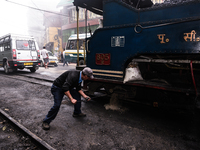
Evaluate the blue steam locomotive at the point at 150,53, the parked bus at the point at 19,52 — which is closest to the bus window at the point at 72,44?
the parked bus at the point at 19,52

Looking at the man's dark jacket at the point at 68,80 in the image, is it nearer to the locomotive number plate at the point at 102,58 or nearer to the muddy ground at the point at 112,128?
the muddy ground at the point at 112,128

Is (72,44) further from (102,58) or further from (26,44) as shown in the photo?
(102,58)

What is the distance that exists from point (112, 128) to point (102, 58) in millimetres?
1893

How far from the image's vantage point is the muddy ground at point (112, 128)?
2.64 metres

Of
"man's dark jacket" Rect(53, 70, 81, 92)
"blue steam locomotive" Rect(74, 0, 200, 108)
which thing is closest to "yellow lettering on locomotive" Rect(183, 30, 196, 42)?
"blue steam locomotive" Rect(74, 0, 200, 108)

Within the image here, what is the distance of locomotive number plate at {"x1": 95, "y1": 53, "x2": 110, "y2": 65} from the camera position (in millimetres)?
3936

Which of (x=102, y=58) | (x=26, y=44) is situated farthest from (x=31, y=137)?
(x=26, y=44)

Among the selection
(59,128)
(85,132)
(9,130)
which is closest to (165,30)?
(85,132)

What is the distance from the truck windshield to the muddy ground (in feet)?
22.2

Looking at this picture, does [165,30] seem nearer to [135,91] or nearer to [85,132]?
[135,91]

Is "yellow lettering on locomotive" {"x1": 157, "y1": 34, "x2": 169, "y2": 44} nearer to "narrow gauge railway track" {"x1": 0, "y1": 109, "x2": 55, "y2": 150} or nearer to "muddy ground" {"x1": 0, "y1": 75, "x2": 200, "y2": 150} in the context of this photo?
"muddy ground" {"x1": 0, "y1": 75, "x2": 200, "y2": 150}

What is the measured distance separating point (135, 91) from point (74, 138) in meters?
1.97

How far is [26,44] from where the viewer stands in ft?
34.3

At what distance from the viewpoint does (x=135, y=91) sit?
12.6ft
